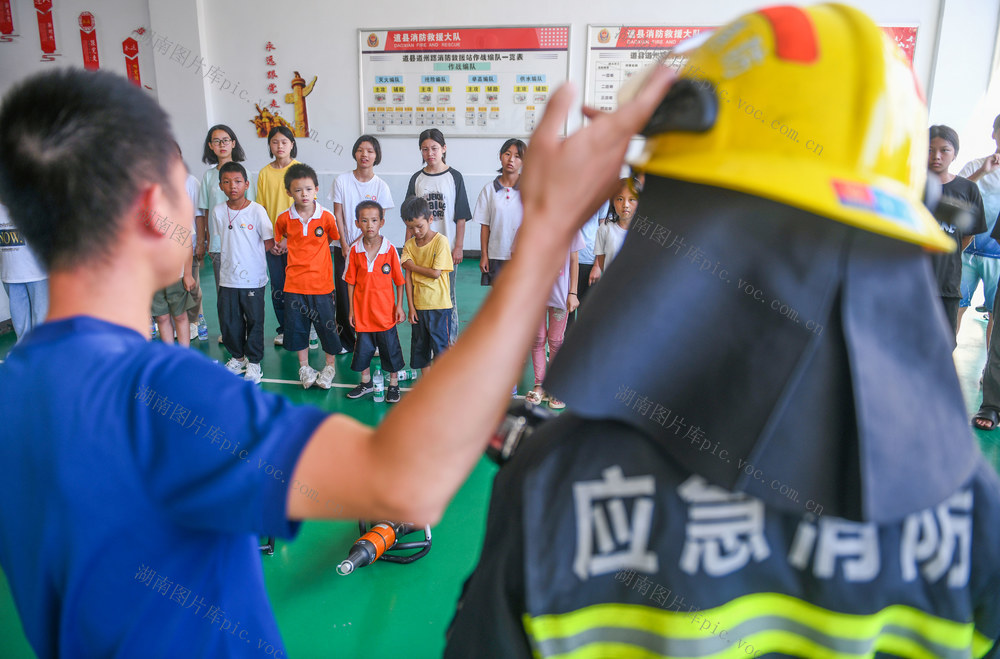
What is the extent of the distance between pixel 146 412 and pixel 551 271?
0.46 m

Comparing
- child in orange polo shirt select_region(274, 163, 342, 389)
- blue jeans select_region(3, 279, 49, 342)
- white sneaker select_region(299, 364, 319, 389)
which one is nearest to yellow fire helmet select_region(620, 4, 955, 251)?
child in orange polo shirt select_region(274, 163, 342, 389)

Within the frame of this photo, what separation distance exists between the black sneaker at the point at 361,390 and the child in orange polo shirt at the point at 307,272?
0.67 feet

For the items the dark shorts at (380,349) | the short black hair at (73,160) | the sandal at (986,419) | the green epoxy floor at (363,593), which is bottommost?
the green epoxy floor at (363,593)

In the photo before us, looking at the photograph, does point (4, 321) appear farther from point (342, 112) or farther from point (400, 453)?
point (400, 453)

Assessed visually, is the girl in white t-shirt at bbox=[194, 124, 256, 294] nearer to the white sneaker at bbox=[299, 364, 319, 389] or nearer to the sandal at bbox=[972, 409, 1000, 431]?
the white sneaker at bbox=[299, 364, 319, 389]

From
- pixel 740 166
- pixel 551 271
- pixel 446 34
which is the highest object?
pixel 446 34

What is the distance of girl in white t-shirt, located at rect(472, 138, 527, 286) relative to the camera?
4.24 meters

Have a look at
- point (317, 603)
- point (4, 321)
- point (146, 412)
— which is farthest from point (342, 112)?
point (146, 412)

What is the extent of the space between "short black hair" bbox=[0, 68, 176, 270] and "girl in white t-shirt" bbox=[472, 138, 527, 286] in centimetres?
351

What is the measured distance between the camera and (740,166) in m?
0.60

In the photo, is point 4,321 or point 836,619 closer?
point 836,619

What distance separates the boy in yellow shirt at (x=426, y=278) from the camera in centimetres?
397

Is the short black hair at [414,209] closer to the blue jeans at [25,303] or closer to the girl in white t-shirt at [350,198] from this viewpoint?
the girl in white t-shirt at [350,198]

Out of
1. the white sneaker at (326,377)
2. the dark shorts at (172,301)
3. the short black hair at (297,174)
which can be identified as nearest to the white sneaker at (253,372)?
the white sneaker at (326,377)
